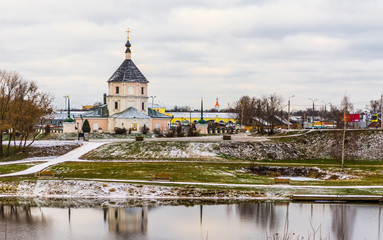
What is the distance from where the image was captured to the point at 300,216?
1102 inches

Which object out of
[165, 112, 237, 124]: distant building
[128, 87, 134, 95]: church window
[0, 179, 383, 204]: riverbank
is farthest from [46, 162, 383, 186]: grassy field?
[165, 112, 237, 124]: distant building

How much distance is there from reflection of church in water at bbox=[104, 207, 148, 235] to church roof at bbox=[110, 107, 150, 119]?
4817cm

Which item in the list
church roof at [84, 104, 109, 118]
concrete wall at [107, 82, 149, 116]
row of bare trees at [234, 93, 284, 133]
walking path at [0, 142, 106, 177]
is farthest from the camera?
row of bare trees at [234, 93, 284, 133]

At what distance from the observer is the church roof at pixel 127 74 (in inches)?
3214

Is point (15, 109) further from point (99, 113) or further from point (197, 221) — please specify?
point (197, 221)

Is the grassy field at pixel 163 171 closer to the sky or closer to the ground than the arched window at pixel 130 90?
closer to the ground

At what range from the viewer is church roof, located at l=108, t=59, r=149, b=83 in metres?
81.6

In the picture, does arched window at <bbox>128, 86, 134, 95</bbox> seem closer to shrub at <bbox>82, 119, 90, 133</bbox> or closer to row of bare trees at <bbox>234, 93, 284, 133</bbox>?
shrub at <bbox>82, 119, 90, 133</bbox>

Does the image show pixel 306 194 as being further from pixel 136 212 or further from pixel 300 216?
pixel 136 212

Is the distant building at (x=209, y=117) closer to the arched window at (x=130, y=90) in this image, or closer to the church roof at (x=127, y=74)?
the church roof at (x=127, y=74)

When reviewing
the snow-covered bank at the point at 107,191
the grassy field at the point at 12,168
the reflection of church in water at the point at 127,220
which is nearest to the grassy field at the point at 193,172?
the grassy field at the point at 12,168

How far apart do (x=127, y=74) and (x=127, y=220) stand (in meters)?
57.3

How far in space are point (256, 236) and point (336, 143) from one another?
42.2 m

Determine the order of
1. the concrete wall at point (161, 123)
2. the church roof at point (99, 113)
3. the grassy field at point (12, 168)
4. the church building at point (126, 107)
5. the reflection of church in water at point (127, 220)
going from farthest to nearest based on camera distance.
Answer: the concrete wall at point (161, 123)
the church roof at point (99, 113)
the church building at point (126, 107)
the grassy field at point (12, 168)
the reflection of church in water at point (127, 220)
